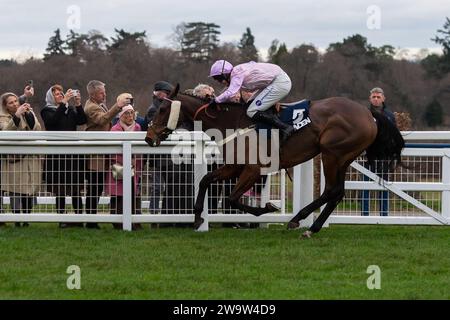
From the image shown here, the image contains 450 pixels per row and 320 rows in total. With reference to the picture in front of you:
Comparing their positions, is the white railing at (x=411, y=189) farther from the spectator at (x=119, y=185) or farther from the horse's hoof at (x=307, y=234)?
the spectator at (x=119, y=185)

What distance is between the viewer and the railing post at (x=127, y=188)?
995 centimetres

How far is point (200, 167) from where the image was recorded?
33.1 feet

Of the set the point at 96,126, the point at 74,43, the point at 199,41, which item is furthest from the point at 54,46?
the point at 96,126

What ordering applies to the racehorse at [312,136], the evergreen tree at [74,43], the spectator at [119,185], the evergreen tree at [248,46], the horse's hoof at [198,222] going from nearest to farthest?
the racehorse at [312,136] → the horse's hoof at [198,222] → the spectator at [119,185] → the evergreen tree at [74,43] → the evergreen tree at [248,46]

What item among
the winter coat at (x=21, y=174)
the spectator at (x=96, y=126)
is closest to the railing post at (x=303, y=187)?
the spectator at (x=96, y=126)

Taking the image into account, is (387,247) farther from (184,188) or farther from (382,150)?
(184,188)

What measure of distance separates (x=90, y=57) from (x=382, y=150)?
1342 inches

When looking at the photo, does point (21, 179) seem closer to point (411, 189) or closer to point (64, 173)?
point (64, 173)

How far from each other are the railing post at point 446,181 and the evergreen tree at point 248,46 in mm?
39090

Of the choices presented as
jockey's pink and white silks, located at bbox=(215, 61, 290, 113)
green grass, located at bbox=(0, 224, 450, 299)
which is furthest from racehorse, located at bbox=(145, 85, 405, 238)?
green grass, located at bbox=(0, 224, 450, 299)

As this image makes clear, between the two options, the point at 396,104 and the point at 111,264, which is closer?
the point at 111,264

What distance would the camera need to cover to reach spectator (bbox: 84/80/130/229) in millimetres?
10039
